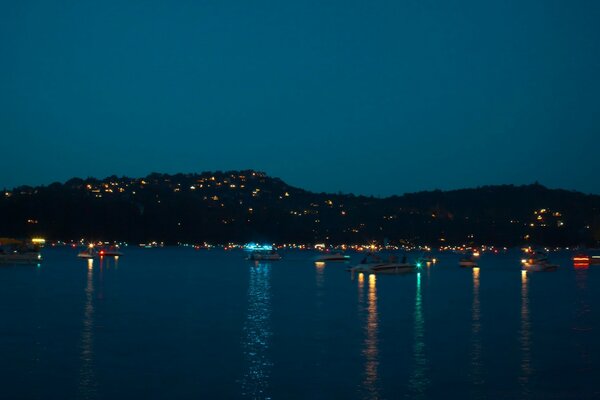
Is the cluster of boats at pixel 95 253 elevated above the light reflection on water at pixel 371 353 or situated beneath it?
elevated above

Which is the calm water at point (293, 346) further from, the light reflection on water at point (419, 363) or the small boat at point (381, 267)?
the small boat at point (381, 267)

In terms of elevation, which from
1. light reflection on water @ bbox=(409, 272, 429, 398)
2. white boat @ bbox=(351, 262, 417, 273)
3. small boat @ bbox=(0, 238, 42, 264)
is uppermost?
small boat @ bbox=(0, 238, 42, 264)

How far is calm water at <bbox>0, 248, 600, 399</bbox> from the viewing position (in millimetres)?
21156

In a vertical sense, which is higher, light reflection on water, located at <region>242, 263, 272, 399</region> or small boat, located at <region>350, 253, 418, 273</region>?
small boat, located at <region>350, 253, 418, 273</region>

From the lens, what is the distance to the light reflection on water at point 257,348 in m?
21.1

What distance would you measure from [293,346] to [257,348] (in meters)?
1.36

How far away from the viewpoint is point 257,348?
27750mm

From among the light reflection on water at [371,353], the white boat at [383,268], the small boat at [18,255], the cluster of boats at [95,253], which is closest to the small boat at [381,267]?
the white boat at [383,268]

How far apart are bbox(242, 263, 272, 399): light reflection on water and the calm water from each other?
7cm

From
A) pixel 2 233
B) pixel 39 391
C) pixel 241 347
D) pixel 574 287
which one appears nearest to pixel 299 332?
pixel 241 347

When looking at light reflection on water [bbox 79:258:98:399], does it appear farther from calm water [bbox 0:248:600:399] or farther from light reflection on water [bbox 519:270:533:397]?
light reflection on water [bbox 519:270:533:397]

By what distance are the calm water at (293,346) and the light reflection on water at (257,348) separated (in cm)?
7

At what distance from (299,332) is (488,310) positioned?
15.1m

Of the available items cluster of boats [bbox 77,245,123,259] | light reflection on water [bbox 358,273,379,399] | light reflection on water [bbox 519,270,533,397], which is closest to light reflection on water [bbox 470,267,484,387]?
light reflection on water [bbox 519,270,533,397]
